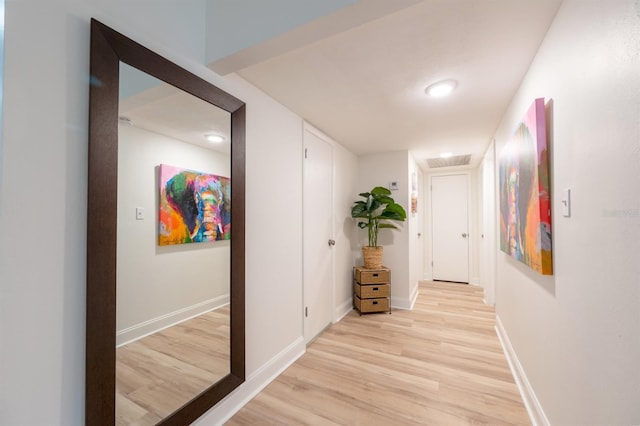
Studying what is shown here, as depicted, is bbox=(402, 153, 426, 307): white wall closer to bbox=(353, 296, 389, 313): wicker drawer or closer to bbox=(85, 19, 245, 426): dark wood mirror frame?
bbox=(353, 296, 389, 313): wicker drawer

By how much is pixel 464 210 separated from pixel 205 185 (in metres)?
4.96

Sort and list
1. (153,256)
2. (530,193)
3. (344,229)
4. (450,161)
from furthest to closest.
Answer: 1. (450,161)
2. (344,229)
3. (530,193)
4. (153,256)

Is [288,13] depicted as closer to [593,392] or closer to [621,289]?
[621,289]

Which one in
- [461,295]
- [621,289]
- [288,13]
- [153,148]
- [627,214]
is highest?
[288,13]

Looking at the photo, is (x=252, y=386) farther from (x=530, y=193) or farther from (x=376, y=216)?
(x=376, y=216)

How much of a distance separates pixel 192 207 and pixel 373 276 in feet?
8.34

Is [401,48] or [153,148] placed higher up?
[401,48]

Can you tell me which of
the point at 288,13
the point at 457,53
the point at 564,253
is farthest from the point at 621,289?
the point at 288,13

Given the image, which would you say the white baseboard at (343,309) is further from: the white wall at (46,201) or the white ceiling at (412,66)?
the white wall at (46,201)

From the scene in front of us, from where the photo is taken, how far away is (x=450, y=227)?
5.19m

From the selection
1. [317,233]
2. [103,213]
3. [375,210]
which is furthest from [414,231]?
[103,213]

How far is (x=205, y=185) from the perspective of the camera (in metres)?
1.60

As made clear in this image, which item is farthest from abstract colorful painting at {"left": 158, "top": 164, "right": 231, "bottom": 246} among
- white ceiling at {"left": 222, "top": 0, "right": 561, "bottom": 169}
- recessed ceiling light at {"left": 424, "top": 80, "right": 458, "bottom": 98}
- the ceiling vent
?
the ceiling vent

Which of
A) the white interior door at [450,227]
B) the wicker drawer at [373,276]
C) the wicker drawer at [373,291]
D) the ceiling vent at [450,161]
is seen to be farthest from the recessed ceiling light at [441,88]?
the white interior door at [450,227]
